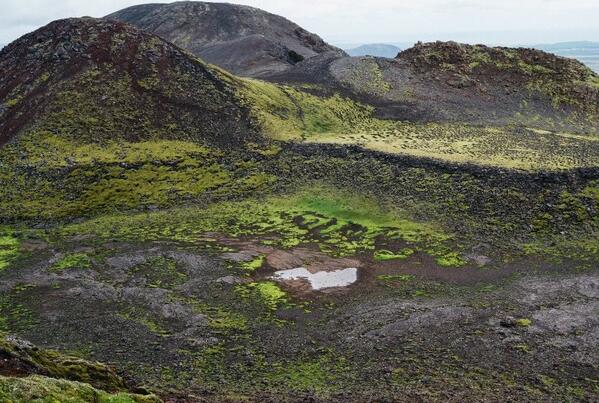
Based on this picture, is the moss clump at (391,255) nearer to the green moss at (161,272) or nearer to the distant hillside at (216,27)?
the green moss at (161,272)

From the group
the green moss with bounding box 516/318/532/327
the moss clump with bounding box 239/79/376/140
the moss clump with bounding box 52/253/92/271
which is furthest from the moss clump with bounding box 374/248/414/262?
the moss clump with bounding box 239/79/376/140

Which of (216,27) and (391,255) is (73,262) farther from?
(216,27)

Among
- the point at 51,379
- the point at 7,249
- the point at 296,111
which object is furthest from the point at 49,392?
the point at 296,111

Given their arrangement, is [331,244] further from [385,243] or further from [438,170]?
[438,170]

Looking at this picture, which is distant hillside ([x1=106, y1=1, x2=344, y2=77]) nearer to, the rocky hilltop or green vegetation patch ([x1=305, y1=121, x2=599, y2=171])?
the rocky hilltop

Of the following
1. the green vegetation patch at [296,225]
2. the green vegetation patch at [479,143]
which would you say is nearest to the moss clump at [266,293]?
the green vegetation patch at [296,225]
